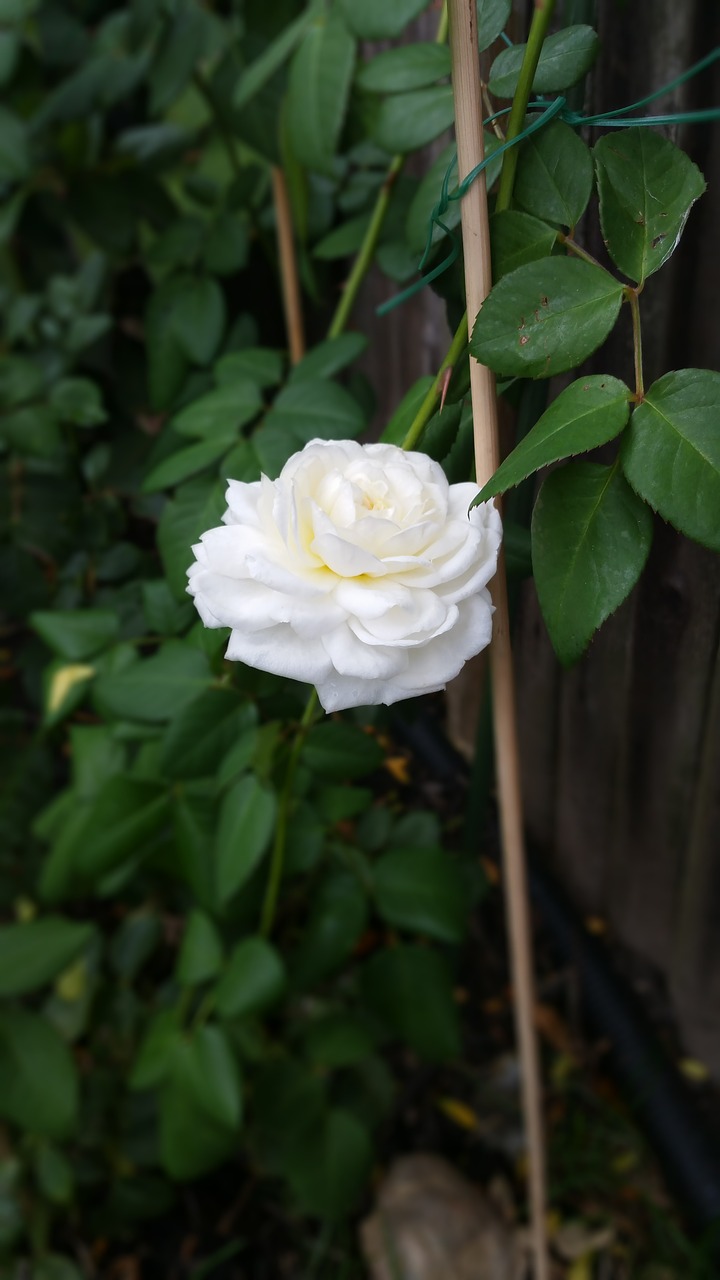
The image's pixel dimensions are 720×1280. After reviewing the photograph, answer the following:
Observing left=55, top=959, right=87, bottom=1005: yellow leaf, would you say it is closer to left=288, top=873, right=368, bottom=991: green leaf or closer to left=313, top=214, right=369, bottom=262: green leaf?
left=288, top=873, right=368, bottom=991: green leaf

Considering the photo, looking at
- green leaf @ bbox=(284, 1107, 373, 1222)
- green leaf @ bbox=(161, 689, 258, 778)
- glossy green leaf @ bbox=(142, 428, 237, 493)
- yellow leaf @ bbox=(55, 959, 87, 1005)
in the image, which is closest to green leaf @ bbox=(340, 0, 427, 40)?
glossy green leaf @ bbox=(142, 428, 237, 493)

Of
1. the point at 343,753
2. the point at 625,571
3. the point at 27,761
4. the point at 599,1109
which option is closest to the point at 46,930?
the point at 27,761

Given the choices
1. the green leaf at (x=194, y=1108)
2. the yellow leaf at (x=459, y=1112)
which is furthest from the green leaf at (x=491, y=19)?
the yellow leaf at (x=459, y=1112)

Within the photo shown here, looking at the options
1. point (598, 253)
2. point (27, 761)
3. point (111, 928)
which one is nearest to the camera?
point (598, 253)

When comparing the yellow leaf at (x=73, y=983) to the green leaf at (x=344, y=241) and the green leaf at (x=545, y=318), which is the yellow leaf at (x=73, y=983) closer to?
the green leaf at (x=344, y=241)

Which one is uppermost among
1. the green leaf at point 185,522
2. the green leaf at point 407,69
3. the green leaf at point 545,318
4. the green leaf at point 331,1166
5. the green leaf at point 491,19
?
the green leaf at point 491,19

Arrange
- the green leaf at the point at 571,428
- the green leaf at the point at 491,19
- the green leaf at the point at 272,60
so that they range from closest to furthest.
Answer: the green leaf at the point at 571,428, the green leaf at the point at 491,19, the green leaf at the point at 272,60

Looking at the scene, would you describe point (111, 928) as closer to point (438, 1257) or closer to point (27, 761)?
point (27, 761)
